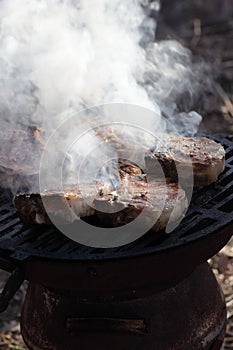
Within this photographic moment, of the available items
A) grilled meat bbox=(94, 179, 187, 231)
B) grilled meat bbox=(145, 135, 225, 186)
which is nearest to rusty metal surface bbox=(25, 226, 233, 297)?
grilled meat bbox=(94, 179, 187, 231)

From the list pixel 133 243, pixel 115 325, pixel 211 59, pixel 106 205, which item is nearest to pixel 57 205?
pixel 106 205

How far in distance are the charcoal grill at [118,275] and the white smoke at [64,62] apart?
0.79 metres

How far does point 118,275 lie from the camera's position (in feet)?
7.63

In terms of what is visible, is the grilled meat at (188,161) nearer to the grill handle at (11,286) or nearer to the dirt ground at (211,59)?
the grill handle at (11,286)

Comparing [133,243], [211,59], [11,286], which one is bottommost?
[211,59]

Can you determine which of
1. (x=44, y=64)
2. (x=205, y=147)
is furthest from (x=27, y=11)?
(x=205, y=147)

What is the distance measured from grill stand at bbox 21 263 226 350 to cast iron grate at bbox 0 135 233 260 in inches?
14.2

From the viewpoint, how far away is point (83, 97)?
360 centimetres

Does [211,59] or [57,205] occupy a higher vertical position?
[57,205]

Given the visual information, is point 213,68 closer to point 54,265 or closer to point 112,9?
point 112,9

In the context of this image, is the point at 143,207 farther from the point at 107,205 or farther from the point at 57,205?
the point at 57,205

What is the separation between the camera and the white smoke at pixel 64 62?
136 inches

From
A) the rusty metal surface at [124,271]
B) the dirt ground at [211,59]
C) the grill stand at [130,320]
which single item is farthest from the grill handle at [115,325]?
the dirt ground at [211,59]

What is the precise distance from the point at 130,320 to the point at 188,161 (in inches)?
36.1
